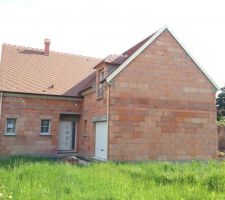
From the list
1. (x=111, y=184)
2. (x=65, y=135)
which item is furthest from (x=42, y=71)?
(x=111, y=184)

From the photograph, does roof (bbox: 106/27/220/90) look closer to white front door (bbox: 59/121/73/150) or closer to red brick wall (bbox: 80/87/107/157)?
red brick wall (bbox: 80/87/107/157)

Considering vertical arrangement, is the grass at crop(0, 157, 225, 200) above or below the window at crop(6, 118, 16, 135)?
below

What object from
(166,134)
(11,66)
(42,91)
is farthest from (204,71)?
(11,66)

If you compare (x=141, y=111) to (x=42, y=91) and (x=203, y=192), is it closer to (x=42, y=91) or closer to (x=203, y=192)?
(x=42, y=91)

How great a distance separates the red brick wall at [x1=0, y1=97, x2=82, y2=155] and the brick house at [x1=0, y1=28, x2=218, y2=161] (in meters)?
0.06

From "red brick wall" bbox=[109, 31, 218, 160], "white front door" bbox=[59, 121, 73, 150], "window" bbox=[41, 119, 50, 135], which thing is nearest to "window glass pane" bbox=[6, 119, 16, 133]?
"window" bbox=[41, 119, 50, 135]

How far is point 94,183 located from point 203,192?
357cm

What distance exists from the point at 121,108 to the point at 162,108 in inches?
103

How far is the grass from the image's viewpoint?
7773mm

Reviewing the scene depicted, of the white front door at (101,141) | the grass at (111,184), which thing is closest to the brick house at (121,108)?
the white front door at (101,141)

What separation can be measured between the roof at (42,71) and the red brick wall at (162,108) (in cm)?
579

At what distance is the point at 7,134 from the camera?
19.0 m

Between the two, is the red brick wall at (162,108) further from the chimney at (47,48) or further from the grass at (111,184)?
the chimney at (47,48)

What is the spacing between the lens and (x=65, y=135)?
21375 mm
